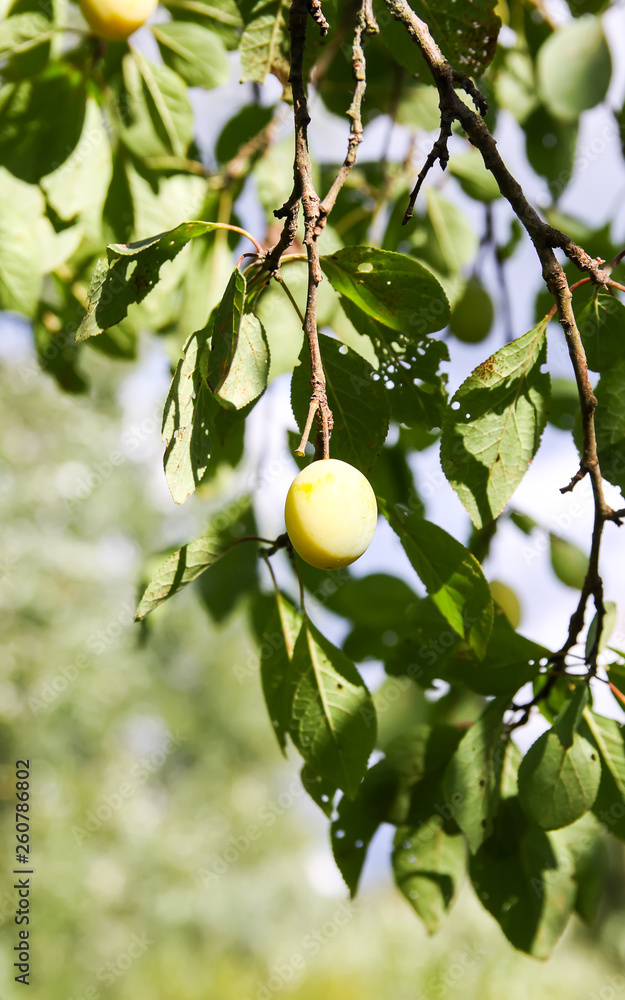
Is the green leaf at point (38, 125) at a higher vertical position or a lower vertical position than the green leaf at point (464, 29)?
lower

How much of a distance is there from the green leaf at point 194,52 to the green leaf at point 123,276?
0.46m

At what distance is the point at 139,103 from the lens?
35.4 inches

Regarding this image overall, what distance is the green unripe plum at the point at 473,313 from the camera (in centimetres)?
121

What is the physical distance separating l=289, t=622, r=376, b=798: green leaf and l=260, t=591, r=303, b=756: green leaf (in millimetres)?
24

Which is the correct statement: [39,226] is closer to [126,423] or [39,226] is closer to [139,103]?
[139,103]

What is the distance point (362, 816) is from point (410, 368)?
413mm

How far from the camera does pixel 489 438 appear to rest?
0.53m

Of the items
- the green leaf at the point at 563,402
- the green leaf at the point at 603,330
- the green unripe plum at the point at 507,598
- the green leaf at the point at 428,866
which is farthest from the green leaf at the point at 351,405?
the green unripe plum at the point at 507,598

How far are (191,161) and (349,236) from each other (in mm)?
249

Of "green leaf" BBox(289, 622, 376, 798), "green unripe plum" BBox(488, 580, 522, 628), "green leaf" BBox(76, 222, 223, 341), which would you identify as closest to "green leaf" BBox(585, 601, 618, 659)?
"green leaf" BBox(289, 622, 376, 798)

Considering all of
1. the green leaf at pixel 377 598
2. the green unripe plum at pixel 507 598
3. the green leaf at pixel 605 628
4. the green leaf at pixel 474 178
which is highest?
the green leaf at pixel 474 178

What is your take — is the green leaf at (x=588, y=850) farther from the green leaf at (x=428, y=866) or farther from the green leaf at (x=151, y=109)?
the green leaf at (x=151, y=109)

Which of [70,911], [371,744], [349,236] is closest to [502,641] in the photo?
[371,744]

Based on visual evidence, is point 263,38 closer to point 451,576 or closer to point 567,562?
point 451,576
